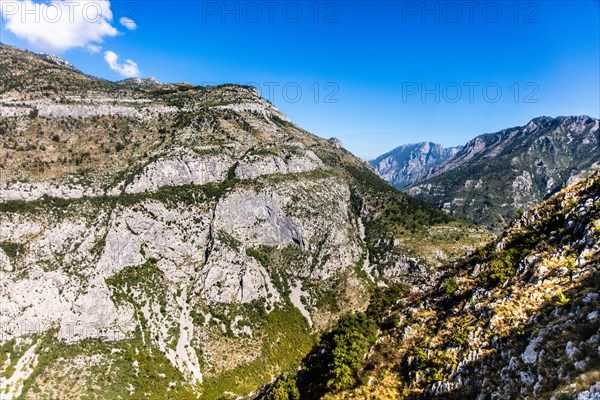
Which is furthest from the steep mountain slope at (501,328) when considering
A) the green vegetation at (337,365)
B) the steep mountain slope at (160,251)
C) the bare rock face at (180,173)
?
the bare rock face at (180,173)

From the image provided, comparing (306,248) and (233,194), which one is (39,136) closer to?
(233,194)

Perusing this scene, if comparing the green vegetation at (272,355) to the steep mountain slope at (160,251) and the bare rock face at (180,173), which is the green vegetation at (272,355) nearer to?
the steep mountain slope at (160,251)

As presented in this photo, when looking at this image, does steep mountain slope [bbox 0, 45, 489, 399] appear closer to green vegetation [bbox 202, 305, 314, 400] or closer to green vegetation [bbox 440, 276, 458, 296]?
green vegetation [bbox 202, 305, 314, 400]

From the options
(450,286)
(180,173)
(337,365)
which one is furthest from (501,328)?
(180,173)

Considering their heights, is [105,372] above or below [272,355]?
above

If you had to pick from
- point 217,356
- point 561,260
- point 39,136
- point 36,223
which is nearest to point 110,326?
point 217,356

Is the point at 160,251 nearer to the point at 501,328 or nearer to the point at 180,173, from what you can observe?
the point at 180,173
